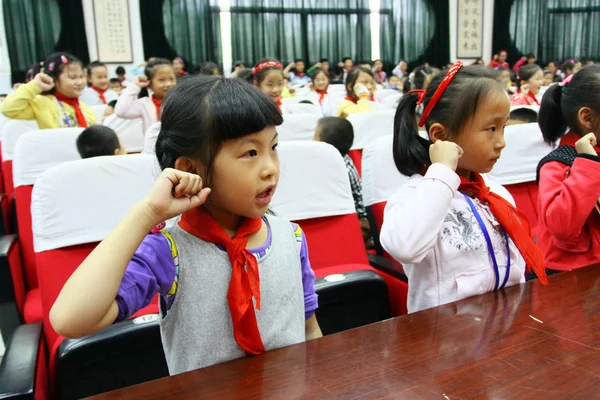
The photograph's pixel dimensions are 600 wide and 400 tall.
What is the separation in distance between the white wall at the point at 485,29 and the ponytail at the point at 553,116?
404 inches

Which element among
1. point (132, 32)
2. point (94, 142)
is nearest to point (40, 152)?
point (94, 142)

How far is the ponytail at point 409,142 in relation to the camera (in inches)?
45.8

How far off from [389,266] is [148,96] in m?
2.36

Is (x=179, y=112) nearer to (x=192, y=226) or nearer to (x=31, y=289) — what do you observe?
(x=192, y=226)

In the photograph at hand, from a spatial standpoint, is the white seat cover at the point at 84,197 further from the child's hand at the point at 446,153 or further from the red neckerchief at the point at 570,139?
the red neckerchief at the point at 570,139

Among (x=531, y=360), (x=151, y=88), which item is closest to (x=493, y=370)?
(x=531, y=360)

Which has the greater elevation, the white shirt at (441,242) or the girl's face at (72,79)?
the girl's face at (72,79)

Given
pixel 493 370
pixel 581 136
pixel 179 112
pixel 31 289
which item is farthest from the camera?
pixel 31 289

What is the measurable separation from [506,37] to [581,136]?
446 inches

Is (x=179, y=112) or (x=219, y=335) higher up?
(x=179, y=112)

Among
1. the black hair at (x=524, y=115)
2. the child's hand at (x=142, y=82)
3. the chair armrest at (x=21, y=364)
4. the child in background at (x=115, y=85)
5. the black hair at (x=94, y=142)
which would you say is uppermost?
the child's hand at (x=142, y=82)

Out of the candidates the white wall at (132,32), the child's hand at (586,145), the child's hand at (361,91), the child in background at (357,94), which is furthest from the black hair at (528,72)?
the white wall at (132,32)

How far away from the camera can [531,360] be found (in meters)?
0.69

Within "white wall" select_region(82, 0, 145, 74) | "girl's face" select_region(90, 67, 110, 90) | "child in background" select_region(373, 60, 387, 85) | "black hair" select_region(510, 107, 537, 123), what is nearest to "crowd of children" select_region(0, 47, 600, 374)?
"black hair" select_region(510, 107, 537, 123)
